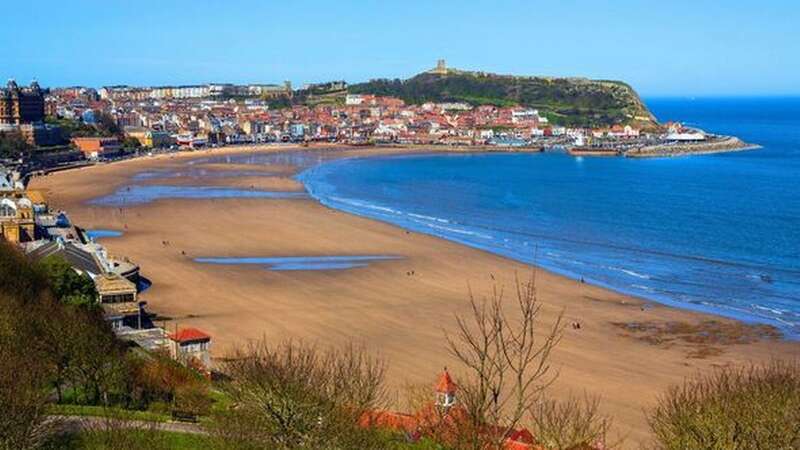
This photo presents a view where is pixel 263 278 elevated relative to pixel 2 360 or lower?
lower

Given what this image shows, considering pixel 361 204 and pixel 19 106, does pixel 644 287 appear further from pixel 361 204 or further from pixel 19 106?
pixel 19 106

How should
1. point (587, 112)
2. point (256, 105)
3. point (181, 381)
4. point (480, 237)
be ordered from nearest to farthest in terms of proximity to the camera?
point (181, 381) → point (480, 237) → point (587, 112) → point (256, 105)

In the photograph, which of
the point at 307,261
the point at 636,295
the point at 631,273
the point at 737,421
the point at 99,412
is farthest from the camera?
the point at 307,261

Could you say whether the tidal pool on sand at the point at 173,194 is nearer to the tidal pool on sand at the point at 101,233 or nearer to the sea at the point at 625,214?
the sea at the point at 625,214

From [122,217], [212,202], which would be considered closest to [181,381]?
[122,217]

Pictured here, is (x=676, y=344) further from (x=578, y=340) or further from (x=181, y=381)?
(x=181, y=381)

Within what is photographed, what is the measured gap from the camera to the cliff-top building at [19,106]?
84.1 metres

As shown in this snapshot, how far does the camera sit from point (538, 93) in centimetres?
15650

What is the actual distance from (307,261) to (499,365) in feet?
93.4

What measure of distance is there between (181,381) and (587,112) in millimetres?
129741

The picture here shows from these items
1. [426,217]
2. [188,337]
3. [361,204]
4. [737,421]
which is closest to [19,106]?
[361,204]

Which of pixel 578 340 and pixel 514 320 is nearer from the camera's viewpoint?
pixel 578 340

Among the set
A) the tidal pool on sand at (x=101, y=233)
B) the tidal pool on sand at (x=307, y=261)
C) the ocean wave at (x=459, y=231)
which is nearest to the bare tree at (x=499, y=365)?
the tidal pool on sand at (x=307, y=261)

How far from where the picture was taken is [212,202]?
53219 mm
